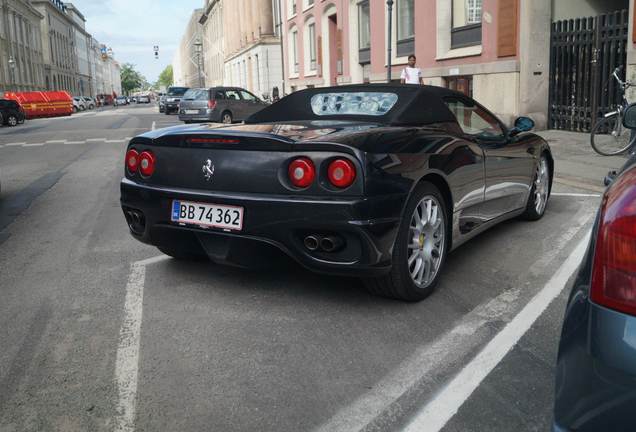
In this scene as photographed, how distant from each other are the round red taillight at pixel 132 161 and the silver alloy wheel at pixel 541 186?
365cm

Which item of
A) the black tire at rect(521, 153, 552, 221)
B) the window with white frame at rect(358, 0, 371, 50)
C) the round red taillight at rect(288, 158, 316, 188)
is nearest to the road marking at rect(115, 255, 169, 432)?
the round red taillight at rect(288, 158, 316, 188)

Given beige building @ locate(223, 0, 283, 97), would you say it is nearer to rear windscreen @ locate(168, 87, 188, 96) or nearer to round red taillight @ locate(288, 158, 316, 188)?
rear windscreen @ locate(168, 87, 188, 96)

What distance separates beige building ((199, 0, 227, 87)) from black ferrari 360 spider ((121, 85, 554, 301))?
70.0 metres

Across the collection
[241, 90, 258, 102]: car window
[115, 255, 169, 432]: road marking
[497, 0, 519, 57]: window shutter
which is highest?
[497, 0, 519, 57]: window shutter

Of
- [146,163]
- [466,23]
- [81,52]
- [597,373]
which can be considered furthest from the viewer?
[81,52]

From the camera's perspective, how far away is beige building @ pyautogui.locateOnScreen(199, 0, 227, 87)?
260 ft

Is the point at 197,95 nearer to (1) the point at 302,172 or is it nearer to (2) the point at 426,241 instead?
(2) the point at 426,241

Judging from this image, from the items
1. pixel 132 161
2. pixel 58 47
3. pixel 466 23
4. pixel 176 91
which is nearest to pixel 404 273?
pixel 132 161

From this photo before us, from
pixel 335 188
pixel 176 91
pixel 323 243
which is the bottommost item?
pixel 323 243

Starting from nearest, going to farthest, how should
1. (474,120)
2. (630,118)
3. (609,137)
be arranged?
(630,118) → (474,120) → (609,137)

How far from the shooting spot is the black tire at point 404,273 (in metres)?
3.69

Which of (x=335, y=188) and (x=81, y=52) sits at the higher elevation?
(x=81, y=52)

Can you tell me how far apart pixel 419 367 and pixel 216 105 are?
24933 millimetres

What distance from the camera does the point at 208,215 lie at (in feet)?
12.7
